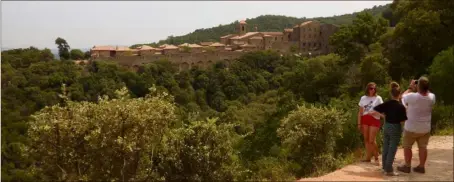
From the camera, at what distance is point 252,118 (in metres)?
30.8

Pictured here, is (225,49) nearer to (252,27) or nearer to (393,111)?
(252,27)

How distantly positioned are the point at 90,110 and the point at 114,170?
5.28ft

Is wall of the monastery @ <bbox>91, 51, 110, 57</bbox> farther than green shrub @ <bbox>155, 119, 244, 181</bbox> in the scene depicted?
Yes

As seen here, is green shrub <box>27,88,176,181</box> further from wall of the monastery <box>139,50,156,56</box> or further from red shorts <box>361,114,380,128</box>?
wall of the monastery <box>139,50,156,56</box>

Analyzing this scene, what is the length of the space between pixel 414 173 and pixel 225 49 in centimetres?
6264

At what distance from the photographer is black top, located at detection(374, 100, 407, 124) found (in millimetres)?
5160

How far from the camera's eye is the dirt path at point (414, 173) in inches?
205

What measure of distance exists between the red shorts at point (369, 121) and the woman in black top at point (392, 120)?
63 centimetres

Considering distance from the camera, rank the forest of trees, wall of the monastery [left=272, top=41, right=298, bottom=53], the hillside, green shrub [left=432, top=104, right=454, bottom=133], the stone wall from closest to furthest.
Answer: green shrub [left=432, top=104, right=454, bottom=133] < the forest of trees < the stone wall < wall of the monastery [left=272, top=41, right=298, bottom=53] < the hillside

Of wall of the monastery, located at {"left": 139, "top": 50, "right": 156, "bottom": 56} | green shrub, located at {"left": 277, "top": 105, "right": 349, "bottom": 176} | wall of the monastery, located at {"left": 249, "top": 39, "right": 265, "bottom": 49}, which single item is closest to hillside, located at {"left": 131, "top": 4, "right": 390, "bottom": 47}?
wall of the monastery, located at {"left": 249, "top": 39, "right": 265, "bottom": 49}

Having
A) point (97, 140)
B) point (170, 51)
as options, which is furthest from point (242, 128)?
point (170, 51)

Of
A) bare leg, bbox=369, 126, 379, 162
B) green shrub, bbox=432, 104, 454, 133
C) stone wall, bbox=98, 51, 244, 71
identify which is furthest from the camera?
stone wall, bbox=98, 51, 244, 71

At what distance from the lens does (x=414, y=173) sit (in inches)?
211

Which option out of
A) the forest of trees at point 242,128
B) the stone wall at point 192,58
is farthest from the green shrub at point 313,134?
the stone wall at point 192,58
